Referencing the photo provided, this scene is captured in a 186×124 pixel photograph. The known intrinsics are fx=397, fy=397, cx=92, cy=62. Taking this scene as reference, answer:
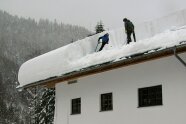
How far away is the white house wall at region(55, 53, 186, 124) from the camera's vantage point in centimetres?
1205

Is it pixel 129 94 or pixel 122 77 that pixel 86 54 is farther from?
pixel 129 94

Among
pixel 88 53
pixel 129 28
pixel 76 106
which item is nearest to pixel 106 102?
pixel 76 106

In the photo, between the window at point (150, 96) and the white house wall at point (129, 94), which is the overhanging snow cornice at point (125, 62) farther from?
the window at point (150, 96)

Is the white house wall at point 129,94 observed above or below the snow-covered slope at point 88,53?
below

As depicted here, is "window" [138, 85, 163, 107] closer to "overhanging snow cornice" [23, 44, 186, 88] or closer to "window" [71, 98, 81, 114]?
"overhanging snow cornice" [23, 44, 186, 88]

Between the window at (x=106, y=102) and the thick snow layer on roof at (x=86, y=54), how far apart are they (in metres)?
1.52

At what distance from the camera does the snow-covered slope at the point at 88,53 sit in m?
12.8

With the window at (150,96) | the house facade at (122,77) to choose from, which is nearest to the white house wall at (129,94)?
the house facade at (122,77)

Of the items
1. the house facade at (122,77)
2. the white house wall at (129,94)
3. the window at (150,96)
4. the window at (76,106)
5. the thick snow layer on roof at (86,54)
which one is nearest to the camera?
the thick snow layer on roof at (86,54)

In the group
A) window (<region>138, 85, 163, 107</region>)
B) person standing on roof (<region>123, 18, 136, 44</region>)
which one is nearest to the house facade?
window (<region>138, 85, 163, 107</region>)

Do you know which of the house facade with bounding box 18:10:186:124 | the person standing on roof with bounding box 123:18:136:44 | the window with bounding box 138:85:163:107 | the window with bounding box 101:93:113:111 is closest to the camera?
the house facade with bounding box 18:10:186:124

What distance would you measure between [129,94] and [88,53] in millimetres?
3832

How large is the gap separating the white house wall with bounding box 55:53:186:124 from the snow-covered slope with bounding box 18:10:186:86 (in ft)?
3.11

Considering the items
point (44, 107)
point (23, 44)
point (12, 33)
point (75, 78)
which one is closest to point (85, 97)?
point (75, 78)
